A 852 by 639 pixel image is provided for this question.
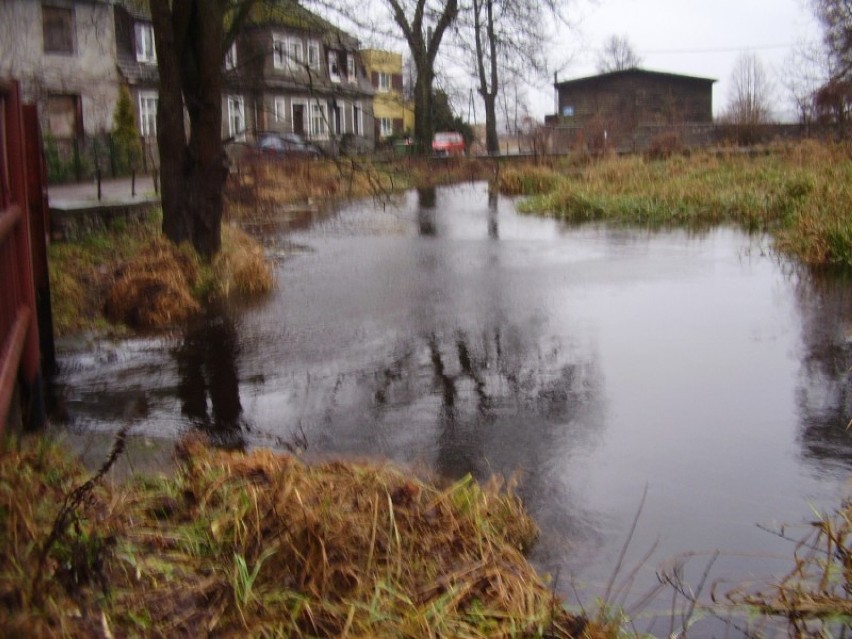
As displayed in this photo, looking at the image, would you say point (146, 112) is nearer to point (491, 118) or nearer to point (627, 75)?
point (491, 118)

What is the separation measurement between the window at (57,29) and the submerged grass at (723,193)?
19.3m

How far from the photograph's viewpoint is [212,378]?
7.62m

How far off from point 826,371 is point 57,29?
34671 mm

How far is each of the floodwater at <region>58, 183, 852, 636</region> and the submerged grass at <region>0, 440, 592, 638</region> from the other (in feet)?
2.28

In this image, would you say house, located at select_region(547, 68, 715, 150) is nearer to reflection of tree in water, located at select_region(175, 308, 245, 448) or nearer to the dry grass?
the dry grass

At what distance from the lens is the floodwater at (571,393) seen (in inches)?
193

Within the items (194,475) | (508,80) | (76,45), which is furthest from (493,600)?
(508,80)

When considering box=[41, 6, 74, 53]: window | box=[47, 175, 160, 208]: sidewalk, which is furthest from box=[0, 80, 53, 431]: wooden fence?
box=[41, 6, 74, 53]: window

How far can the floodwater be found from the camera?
16.1ft

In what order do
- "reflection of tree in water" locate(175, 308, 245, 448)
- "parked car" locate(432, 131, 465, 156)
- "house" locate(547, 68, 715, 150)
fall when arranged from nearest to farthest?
"reflection of tree in water" locate(175, 308, 245, 448) → "parked car" locate(432, 131, 465, 156) → "house" locate(547, 68, 715, 150)

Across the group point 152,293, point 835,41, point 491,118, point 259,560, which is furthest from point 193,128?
point 491,118

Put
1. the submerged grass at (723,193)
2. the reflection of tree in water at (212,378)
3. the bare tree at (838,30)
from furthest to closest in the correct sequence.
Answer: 1. the bare tree at (838,30)
2. the submerged grass at (723,193)
3. the reflection of tree in water at (212,378)

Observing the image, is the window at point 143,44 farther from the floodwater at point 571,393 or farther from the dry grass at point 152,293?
the dry grass at point 152,293

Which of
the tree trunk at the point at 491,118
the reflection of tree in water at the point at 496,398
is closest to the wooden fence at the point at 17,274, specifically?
the reflection of tree in water at the point at 496,398
